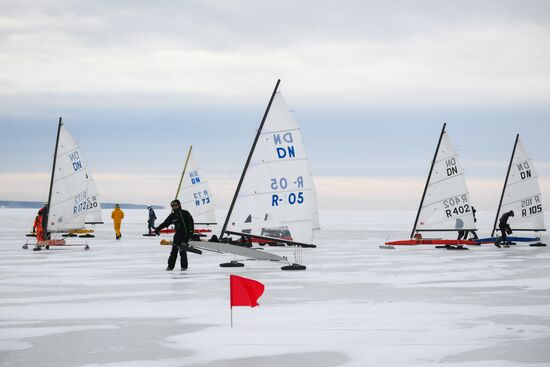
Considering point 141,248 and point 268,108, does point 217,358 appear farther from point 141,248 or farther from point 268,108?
point 141,248

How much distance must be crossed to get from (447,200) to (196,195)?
18.8m

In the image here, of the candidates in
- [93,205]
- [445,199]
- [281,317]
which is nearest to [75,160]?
[93,205]

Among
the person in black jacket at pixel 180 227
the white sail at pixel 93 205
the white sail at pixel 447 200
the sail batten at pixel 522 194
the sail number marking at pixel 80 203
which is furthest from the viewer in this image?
the white sail at pixel 93 205

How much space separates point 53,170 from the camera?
3023 centimetres

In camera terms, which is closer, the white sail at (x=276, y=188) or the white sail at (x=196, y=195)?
the white sail at (x=276, y=188)

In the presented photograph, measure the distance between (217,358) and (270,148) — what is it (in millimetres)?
11769

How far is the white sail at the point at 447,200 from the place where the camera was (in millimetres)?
31547

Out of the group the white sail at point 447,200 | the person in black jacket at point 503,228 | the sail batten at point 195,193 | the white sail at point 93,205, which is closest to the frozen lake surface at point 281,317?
the white sail at point 447,200

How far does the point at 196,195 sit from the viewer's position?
46.6m

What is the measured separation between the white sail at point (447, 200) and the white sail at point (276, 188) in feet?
42.6

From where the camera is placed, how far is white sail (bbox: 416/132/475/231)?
104 feet

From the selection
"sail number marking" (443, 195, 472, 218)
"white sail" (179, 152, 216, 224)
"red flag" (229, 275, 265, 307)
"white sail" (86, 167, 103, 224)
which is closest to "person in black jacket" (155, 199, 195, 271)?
"red flag" (229, 275, 265, 307)

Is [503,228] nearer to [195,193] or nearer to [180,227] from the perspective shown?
[180,227]

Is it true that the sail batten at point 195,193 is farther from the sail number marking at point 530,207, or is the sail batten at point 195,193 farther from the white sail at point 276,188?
the white sail at point 276,188
